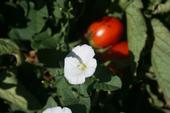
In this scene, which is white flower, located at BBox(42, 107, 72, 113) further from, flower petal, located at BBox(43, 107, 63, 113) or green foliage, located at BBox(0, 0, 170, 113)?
green foliage, located at BBox(0, 0, 170, 113)

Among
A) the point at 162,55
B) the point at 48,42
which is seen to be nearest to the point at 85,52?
the point at 48,42

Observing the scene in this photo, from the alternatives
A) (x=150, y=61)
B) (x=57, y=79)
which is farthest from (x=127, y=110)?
(x=57, y=79)

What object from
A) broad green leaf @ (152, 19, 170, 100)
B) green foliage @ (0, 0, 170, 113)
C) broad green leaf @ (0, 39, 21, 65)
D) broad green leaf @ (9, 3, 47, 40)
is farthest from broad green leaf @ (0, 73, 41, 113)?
broad green leaf @ (152, 19, 170, 100)

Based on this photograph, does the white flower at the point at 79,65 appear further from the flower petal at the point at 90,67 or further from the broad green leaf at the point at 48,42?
the broad green leaf at the point at 48,42

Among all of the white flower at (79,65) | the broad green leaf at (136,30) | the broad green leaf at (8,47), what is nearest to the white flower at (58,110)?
the white flower at (79,65)

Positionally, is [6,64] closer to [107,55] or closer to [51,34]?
[51,34]

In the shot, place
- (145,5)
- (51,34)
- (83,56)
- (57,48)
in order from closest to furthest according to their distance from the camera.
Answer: (83,56) < (57,48) < (51,34) < (145,5)

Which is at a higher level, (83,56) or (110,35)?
(83,56)
